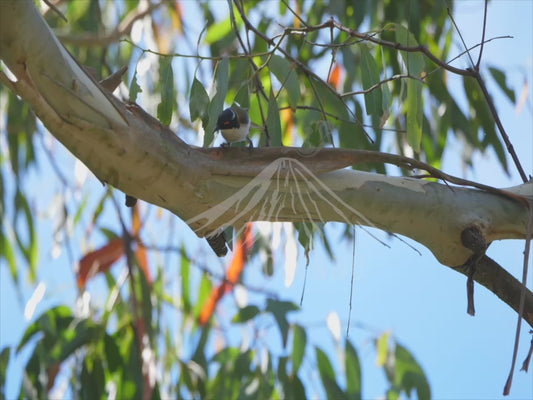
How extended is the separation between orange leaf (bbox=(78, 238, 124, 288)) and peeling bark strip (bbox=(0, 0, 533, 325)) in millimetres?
1662

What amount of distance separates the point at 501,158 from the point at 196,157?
1.52 m

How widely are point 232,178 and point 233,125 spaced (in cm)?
24

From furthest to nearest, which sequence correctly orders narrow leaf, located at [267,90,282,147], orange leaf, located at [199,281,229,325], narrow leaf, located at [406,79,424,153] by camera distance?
orange leaf, located at [199,281,229,325] < narrow leaf, located at [267,90,282,147] < narrow leaf, located at [406,79,424,153]

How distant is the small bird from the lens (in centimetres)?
142

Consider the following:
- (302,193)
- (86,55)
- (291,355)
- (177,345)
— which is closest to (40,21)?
(302,193)

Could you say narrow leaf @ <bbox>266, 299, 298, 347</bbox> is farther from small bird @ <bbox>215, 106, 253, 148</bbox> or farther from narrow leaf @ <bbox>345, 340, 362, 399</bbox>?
small bird @ <bbox>215, 106, 253, 148</bbox>

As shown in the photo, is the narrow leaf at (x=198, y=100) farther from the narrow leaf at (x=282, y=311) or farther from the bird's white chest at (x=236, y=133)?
the narrow leaf at (x=282, y=311)

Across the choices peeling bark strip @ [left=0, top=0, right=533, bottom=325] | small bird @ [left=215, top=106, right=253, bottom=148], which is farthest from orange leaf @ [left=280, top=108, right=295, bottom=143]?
peeling bark strip @ [left=0, top=0, right=533, bottom=325]

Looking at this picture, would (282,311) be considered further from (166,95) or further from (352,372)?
(166,95)

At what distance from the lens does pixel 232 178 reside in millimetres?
1198

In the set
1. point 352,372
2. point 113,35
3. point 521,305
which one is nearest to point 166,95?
point 521,305

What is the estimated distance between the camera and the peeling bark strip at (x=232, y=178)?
3.48ft

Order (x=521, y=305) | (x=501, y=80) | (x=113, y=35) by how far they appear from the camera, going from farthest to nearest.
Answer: (x=113, y=35), (x=501, y=80), (x=521, y=305)

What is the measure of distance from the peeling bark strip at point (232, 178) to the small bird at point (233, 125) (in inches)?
8.6
